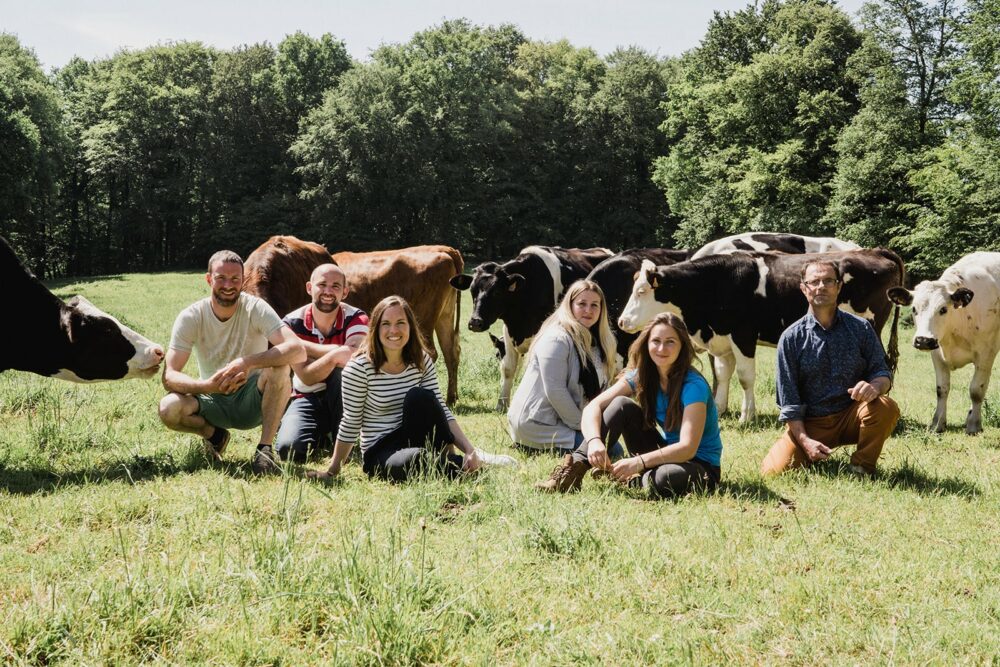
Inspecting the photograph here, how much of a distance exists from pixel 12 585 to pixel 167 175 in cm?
5382

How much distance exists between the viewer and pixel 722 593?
3.69 meters

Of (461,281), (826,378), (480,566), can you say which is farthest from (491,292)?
(480,566)

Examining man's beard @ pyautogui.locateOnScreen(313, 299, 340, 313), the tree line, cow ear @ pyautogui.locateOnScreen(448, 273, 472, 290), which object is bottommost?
man's beard @ pyautogui.locateOnScreen(313, 299, 340, 313)

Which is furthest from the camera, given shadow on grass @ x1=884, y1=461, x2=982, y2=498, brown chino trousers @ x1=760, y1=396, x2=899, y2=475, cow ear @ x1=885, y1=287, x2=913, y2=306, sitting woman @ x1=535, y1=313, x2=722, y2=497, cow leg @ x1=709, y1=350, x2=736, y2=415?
cow leg @ x1=709, y1=350, x2=736, y2=415

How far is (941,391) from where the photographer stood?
865cm

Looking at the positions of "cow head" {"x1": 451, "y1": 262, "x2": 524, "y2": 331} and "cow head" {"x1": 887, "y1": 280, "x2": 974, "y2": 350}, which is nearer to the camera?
"cow head" {"x1": 887, "y1": 280, "x2": 974, "y2": 350}

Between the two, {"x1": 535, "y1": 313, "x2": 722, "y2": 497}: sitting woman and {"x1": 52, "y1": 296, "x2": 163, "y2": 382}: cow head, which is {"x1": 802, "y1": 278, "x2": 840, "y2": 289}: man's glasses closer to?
{"x1": 535, "y1": 313, "x2": 722, "y2": 497}: sitting woman

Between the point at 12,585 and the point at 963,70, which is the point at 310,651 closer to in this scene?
the point at 12,585

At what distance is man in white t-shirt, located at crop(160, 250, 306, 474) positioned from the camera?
6.08m

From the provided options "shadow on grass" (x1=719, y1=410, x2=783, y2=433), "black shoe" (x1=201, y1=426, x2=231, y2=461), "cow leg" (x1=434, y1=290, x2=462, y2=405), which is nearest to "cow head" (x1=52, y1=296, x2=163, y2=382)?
"black shoe" (x1=201, y1=426, x2=231, y2=461)

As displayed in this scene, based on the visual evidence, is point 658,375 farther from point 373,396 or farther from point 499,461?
point 373,396

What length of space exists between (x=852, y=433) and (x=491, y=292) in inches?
215

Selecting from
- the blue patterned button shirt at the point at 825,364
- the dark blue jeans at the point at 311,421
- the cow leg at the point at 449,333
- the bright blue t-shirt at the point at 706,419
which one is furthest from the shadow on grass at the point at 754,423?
the dark blue jeans at the point at 311,421

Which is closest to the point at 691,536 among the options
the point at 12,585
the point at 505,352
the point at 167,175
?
the point at 12,585
